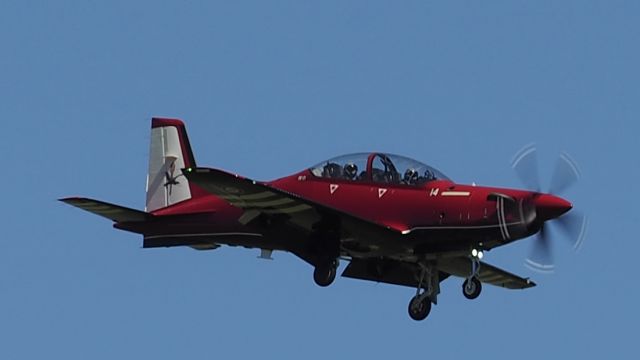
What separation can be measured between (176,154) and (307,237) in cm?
611

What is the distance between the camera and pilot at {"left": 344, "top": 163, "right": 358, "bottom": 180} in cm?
3897

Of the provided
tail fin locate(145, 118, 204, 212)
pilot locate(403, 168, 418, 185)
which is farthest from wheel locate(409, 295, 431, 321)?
tail fin locate(145, 118, 204, 212)

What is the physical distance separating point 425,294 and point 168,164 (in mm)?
7864

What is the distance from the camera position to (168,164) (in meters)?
43.3

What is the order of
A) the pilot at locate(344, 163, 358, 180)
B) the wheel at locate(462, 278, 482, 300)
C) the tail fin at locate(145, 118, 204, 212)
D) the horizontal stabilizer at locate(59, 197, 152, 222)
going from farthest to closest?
the tail fin at locate(145, 118, 204, 212) → the horizontal stabilizer at locate(59, 197, 152, 222) → the pilot at locate(344, 163, 358, 180) → the wheel at locate(462, 278, 482, 300)

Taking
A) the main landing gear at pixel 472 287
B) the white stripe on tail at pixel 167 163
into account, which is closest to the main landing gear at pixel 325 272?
the main landing gear at pixel 472 287

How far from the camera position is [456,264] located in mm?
40406

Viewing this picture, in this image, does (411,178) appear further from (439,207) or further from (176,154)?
(176,154)

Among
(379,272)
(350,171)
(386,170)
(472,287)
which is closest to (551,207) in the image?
(472,287)

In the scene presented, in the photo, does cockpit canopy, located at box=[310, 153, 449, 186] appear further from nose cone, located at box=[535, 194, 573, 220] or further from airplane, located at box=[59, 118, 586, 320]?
nose cone, located at box=[535, 194, 573, 220]

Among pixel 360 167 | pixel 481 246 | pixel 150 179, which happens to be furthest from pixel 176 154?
pixel 481 246

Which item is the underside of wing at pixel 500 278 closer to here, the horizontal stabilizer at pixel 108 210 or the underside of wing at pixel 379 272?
the underside of wing at pixel 379 272

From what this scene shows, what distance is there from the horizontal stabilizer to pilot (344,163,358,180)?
5.36 metres

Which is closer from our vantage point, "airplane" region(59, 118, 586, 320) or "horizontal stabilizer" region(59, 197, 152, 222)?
"airplane" region(59, 118, 586, 320)
